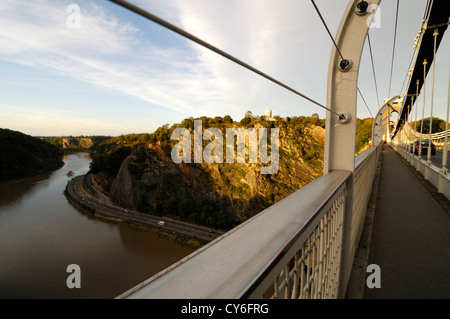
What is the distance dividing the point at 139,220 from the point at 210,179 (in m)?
14.1

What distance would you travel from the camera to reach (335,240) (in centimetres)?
145

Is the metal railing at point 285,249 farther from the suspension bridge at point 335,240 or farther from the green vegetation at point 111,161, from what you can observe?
the green vegetation at point 111,161

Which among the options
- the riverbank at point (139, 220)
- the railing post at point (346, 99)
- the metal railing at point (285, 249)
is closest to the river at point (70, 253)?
the riverbank at point (139, 220)

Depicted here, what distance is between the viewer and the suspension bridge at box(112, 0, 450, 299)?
0.47 metres

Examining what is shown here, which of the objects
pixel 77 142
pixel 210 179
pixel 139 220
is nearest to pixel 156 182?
pixel 139 220

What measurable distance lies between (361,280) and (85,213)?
4245cm

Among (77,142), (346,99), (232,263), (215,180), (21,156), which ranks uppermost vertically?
(77,142)

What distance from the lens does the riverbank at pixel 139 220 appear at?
26453mm

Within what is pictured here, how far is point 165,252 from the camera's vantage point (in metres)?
24.0

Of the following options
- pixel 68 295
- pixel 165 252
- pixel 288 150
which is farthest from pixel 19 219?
pixel 288 150

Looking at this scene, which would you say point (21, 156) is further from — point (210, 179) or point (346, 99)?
point (346, 99)

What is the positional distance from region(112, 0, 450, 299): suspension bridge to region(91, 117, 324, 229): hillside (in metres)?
31.4

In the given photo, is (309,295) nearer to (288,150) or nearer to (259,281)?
(259,281)

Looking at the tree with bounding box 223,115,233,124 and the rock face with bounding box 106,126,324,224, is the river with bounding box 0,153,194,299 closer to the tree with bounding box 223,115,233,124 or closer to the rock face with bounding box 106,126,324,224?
the rock face with bounding box 106,126,324,224
